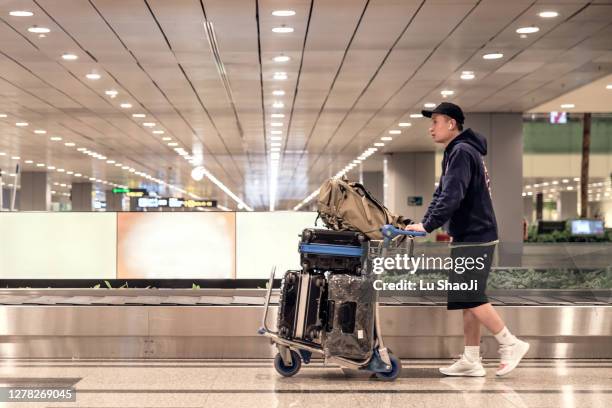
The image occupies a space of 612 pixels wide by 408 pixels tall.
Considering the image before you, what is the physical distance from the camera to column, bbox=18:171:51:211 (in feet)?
133

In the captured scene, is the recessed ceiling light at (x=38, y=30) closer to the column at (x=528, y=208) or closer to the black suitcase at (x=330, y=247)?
the black suitcase at (x=330, y=247)

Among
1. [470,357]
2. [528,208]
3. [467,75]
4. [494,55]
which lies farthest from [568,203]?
[470,357]

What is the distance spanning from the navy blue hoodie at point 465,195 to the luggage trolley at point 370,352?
1.03 feet

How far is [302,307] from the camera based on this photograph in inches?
230

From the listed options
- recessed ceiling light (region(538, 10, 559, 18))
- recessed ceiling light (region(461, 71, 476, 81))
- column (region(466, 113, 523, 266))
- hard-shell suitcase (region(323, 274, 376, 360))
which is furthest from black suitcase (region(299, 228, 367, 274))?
column (region(466, 113, 523, 266))

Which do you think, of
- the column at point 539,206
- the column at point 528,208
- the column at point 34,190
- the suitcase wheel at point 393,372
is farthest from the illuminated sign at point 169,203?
the suitcase wheel at point 393,372

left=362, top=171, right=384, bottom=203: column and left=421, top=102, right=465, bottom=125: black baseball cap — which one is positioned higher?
left=362, top=171, right=384, bottom=203: column

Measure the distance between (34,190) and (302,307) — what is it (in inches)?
1457

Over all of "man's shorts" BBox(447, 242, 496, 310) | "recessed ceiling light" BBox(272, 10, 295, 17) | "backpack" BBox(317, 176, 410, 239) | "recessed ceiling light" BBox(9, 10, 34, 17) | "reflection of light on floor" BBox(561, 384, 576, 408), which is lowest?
"reflection of light on floor" BBox(561, 384, 576, 408)

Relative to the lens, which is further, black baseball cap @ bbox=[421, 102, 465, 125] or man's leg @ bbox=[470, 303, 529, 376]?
black baseball cap @ bbox=[421, 102, 465, 125]

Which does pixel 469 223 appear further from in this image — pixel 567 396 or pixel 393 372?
pixel 567 396

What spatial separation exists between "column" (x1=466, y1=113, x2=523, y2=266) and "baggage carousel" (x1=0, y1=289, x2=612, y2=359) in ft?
45.7

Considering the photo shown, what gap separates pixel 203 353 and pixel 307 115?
14447mm

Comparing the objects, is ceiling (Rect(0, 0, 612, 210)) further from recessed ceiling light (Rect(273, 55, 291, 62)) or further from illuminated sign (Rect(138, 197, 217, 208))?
illuminated sign (Rect(138, 197, 217, 208))
